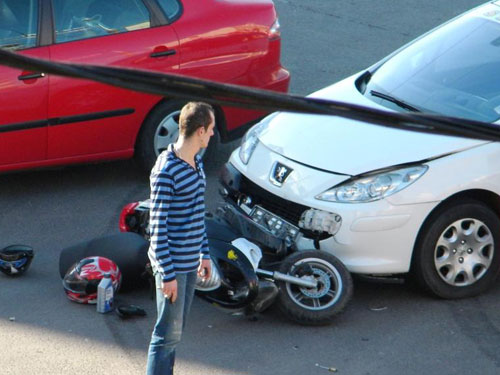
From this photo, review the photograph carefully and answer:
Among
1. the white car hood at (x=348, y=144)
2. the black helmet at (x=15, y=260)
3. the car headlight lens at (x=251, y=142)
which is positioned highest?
the white car hood at (x=348, y=144)

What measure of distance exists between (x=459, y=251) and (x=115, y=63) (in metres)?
3.03

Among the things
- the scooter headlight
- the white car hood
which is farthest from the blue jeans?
the white car hood

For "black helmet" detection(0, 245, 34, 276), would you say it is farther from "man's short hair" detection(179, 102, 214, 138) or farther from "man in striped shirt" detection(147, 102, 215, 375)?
"man's short hair" detection(179, 102, 214, 138)

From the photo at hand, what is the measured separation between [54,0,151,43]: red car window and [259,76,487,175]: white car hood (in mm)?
1717

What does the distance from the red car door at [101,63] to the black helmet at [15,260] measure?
128cm

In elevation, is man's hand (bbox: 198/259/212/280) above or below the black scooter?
above

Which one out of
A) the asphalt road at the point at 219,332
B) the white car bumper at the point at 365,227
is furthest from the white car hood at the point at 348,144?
the asphalt road at the point at 219,332

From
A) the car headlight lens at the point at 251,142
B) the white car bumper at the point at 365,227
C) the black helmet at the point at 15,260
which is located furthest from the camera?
the car headlight lens at the point at 251,142

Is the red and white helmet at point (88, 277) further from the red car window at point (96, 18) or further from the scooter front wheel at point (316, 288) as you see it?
the red car window at point (96, 18)

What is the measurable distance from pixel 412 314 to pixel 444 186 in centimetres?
82

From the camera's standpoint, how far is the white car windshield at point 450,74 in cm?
682

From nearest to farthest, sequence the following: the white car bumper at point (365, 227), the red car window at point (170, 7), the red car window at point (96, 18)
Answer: the white car bumper at point (365, 227)
the red car window at point (96, 18)
the red car window at point (170, 7)

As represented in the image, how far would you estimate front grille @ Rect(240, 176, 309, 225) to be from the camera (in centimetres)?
642

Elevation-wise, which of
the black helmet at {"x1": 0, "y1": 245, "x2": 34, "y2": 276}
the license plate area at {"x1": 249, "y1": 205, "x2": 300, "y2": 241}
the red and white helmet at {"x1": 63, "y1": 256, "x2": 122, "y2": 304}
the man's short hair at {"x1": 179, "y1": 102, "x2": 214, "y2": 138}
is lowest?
the black helmet at {"x1": 0, "y1": 245, "x2": 34, "y2": 276}
